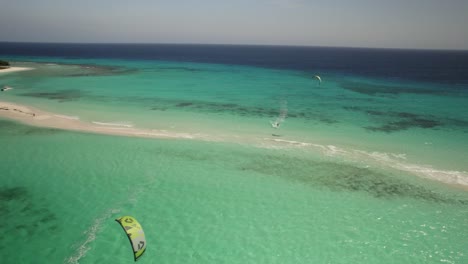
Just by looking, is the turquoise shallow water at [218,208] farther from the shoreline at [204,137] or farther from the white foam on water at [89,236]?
the shoreline at [204,137]

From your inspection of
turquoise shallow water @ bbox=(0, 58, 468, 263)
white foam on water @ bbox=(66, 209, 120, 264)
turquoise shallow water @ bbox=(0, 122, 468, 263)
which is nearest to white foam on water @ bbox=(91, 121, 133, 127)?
turquoise shallow water @ bbox=(0, 58, 468, 263)

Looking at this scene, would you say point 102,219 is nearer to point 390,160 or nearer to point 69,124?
point 69,124

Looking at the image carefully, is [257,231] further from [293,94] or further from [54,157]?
[293,94]

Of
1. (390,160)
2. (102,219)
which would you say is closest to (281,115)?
(390,160)

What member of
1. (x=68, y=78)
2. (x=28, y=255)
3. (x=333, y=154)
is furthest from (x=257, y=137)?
(x=68, y=78)

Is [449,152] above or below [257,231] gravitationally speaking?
above

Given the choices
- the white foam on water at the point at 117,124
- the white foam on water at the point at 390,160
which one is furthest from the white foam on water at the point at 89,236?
the white foam on water at the point at 117,124
